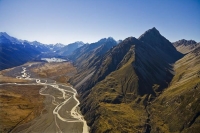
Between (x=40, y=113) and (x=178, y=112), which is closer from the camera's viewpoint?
(x=178, y=112)

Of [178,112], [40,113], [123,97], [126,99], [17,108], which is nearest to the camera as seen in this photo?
[178,112]

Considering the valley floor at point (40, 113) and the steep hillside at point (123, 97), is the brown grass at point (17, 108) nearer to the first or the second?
the valley floor at point (40, 113)

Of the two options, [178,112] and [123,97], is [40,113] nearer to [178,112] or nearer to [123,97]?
[123,97]

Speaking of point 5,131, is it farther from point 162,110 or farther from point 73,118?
point 162,110

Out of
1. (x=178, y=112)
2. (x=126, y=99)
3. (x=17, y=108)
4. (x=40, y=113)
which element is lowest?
(x=178, y=112)

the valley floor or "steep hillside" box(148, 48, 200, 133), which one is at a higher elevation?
the valley floor

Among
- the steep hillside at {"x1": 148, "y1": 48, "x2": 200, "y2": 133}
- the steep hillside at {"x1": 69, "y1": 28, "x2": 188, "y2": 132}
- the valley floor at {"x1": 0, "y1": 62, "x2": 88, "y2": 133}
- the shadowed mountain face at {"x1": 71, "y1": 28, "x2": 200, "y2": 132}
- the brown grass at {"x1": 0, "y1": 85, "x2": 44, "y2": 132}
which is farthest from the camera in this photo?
the brown grass at {"x1": 0, "y1": 85, "x2": 44, "y2": 132}

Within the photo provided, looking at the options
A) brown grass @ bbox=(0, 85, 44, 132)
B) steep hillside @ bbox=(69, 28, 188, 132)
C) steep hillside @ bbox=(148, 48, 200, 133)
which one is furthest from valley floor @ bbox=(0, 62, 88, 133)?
steep hillside @ bbox=(148, 48, 200, 133)

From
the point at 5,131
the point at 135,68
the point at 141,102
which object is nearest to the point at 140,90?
the point at 141,102

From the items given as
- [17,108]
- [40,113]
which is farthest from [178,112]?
[17,108]

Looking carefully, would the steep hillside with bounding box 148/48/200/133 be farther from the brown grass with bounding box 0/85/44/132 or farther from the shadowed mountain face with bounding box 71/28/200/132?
the brown grass with bounding box 0/85/44/132

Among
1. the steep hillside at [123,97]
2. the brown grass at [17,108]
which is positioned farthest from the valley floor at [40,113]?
the steep hillside at [123,97]
